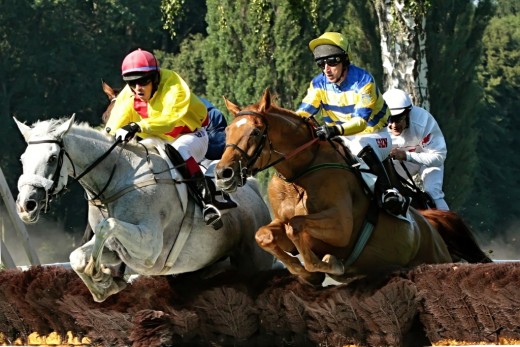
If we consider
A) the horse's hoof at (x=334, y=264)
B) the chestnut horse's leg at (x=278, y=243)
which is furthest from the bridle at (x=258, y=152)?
the horse's hoof at (x=334, y=264)

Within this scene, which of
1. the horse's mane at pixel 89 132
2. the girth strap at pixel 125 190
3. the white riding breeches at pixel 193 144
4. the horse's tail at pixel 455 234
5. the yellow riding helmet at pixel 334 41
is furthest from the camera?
the horse's tail at pixel 455 234

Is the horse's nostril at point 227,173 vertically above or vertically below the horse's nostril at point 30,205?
above

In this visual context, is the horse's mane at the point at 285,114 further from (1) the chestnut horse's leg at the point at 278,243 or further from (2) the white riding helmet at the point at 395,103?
(2) the white riding helmet at the point at 395,103

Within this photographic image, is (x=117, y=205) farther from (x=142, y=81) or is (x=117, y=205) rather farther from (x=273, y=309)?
(x=273, y=309)

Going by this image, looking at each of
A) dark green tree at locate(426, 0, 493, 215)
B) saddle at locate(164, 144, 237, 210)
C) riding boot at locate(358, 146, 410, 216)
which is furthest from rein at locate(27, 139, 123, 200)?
dark green tree at locate(426, 0, 493, 215)

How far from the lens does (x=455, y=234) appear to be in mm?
13102

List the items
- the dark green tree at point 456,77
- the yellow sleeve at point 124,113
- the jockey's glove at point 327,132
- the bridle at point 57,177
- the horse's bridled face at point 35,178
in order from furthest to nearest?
the dark green tree at point 456,77, the yellow sleeve at point 124,113, the jockey's glove at point 327,132, the bridle at point 57,177, the horse's bridled face at point 35,178

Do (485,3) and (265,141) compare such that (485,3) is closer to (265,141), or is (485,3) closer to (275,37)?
(275,37)

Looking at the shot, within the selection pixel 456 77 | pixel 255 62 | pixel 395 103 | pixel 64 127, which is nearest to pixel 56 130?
pixel 64 127

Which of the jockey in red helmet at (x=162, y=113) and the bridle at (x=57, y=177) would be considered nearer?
the bridle at (x=57, y=177)

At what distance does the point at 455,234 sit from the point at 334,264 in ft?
8.14

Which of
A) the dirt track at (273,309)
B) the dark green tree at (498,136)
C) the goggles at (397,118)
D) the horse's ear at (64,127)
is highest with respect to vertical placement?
the horse's ear at (64,127)

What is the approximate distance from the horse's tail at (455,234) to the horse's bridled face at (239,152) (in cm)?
291

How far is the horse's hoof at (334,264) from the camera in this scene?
1095 cm
